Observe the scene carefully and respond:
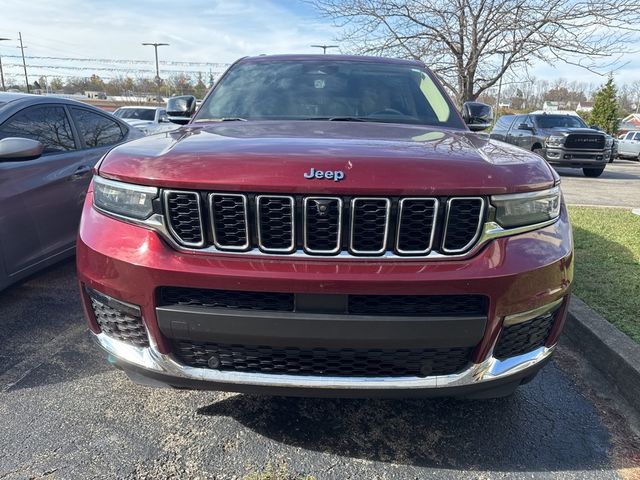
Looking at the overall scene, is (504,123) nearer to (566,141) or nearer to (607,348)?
(566,141)

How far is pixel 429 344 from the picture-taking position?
1.69m

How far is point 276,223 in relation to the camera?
1693mm

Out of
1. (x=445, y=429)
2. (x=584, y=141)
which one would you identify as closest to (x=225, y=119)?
(x=445, y=429)

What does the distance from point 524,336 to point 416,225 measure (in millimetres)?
653

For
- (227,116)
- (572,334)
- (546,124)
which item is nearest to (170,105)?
(227,116)

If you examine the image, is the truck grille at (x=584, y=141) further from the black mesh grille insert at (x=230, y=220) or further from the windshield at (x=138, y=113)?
the windshield at (x=138, y=113)

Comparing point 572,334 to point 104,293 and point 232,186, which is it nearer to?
point 232,186

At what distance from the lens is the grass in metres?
3.27

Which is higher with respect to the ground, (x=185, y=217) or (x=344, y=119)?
(x=344, y=119)

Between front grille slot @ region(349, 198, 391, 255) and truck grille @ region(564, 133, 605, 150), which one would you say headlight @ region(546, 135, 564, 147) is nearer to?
truck grille @ region(564, 133, 605, 150)

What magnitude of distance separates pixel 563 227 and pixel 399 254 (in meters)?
0.81

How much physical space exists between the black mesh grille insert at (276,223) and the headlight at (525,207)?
771 millimetres

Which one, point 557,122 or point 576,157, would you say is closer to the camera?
point 576,157

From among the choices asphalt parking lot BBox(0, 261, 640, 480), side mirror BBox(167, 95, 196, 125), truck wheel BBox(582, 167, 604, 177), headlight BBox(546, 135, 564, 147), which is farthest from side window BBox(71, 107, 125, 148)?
truck wheel BBox(582, 167, 604, 177)
